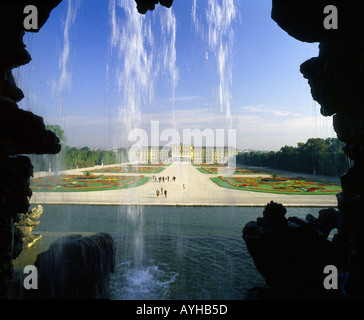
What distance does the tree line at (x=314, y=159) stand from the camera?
2681 cm

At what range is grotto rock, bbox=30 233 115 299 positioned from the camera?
432 cm

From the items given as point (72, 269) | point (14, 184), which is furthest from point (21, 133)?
point (72, 269)

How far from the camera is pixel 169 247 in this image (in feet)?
26.3

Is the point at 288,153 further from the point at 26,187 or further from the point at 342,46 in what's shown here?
the point at 26,187

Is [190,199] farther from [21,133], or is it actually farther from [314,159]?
[314,159]

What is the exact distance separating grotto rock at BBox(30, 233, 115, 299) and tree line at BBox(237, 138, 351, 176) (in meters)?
20.9

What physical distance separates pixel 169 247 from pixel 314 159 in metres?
28.1

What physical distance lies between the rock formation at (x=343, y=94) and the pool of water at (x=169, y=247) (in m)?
1.79

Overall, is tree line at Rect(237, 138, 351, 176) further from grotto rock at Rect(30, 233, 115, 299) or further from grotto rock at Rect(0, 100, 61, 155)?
grotto rock at Rect(0, 100, 61, 155)

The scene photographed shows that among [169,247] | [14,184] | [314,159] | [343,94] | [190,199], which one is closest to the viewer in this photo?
[14,184]

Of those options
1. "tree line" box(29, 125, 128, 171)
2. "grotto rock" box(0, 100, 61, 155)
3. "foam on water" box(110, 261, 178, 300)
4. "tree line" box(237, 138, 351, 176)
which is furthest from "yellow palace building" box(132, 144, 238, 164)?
"grotto rock" box(0, 100, 61, 155)

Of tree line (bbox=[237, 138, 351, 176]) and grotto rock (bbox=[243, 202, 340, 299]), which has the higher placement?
tree line (bbox=[237, 138, 351, 176])

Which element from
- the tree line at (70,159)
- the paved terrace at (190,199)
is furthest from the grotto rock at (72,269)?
the tree line at (70,159)
